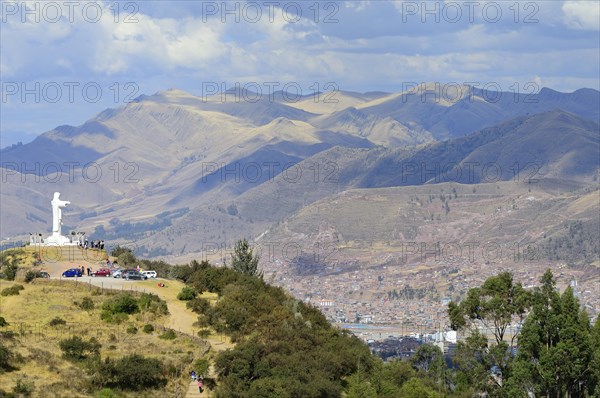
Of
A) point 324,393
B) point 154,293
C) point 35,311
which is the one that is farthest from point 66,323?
point 324,393

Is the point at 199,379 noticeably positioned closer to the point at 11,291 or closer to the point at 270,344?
the point at 270,344

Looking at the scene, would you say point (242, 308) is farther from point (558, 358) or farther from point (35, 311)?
point (558, 358)

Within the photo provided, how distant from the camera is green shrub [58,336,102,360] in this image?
57062 mm

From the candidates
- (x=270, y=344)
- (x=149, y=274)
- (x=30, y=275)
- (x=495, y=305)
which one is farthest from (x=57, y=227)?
(x=495, y=305)

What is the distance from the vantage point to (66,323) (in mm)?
64375

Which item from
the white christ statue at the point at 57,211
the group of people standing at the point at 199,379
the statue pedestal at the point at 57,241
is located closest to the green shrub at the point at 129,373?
the group of people standing at the point at 199,379

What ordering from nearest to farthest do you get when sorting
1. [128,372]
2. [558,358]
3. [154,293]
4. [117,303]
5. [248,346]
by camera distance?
[128,372]
[248,346]
[558,358]
[117,303]
[154,293]

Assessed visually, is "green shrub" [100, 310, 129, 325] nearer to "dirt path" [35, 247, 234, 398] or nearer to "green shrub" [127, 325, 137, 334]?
"green shrub" [127, 325, 137, 334]

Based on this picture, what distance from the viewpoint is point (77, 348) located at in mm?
57312

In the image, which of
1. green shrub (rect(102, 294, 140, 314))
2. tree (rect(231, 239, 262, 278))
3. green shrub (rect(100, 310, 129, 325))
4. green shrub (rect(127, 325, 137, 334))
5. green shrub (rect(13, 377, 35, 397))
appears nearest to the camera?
green shrub (rect(13, 377, 35, 397))

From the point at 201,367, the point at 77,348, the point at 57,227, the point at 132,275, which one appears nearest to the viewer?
the point at 201,367

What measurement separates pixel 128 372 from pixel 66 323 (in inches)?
448

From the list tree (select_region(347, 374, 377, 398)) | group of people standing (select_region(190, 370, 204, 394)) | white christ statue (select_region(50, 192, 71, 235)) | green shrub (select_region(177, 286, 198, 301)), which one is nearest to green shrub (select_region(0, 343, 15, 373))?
group of people standing (select_region(190, 370, 204, 394))

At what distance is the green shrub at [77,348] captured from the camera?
5706 cm
